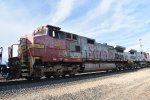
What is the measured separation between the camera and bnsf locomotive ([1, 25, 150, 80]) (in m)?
15.8

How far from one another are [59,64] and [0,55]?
551 cm

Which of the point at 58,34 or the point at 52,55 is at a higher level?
the point at 58,34

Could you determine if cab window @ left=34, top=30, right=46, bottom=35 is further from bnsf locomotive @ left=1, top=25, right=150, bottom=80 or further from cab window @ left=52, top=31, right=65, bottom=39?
cab window @ left=52, top=31, right=65, bottom=39

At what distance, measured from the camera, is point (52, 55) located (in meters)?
18.2

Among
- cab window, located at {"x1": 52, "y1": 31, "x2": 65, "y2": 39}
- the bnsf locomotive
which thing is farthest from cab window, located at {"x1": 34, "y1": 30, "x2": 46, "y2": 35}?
cab window, located at {"x1": 52, "y1": 31, "x2": 65, "y2": 39}

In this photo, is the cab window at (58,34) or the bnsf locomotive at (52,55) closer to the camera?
the bnsf locomotive at (52,55)

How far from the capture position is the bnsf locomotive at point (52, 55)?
1578 centimetres

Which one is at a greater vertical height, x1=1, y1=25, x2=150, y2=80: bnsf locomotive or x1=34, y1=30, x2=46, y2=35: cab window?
x1=34, y1=30, x2=46, y2=35: cab window

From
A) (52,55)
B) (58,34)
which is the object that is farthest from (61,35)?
(52,55)

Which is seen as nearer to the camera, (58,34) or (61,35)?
(58,34)

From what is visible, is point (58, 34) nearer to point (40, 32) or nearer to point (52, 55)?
point (40, 32)

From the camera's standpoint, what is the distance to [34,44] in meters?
16.5

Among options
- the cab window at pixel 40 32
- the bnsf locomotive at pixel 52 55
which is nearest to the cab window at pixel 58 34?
the bnsf locomotive at pixel 52 55

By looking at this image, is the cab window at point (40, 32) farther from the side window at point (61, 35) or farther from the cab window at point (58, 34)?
the side window at point (61, 35)
